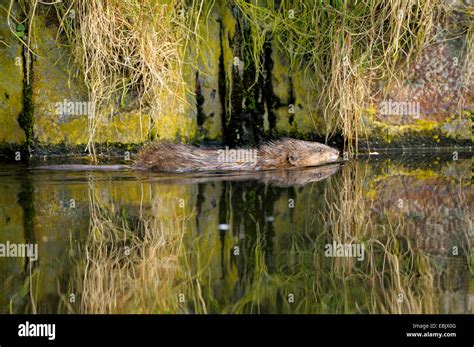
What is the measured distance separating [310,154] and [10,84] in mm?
2512

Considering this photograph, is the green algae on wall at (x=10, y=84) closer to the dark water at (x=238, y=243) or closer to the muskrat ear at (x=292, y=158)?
the dark water at (x=238, y=243)

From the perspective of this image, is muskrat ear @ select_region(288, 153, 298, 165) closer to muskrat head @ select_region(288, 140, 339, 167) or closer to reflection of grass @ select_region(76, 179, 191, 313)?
muskrat head @ select_region(288, 140, 339, 167)

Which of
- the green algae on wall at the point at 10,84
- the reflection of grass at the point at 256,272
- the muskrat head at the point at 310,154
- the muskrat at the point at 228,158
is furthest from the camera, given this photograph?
the muskrat head at the point at 310,154

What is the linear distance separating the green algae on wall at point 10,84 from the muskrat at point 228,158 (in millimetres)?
610

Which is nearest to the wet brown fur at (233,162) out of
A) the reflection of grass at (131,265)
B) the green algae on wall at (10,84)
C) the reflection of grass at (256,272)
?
the green algae on wall at (10,84)

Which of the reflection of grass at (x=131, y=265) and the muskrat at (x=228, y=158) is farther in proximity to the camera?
the muskrat at (x=228, y=158)

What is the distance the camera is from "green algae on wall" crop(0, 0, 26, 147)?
20.2 ft

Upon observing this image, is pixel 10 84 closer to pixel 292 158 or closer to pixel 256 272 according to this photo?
pixel 292 158

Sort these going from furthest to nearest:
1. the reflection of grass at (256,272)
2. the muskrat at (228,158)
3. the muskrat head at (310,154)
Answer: the muskrat head at (310,154), the muskrat at (228,158), the reflection of grass at (256,272)

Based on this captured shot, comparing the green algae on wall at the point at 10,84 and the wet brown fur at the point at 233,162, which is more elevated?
the green algae on wall at the point at 10,84

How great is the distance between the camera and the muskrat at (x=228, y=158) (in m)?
5.99

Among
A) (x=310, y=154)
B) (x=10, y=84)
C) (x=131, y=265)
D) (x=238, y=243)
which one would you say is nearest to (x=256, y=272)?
(x=238, y=243)

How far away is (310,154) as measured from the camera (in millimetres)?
6285

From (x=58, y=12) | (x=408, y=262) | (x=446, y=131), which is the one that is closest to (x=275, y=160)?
(x=446, y=131)
